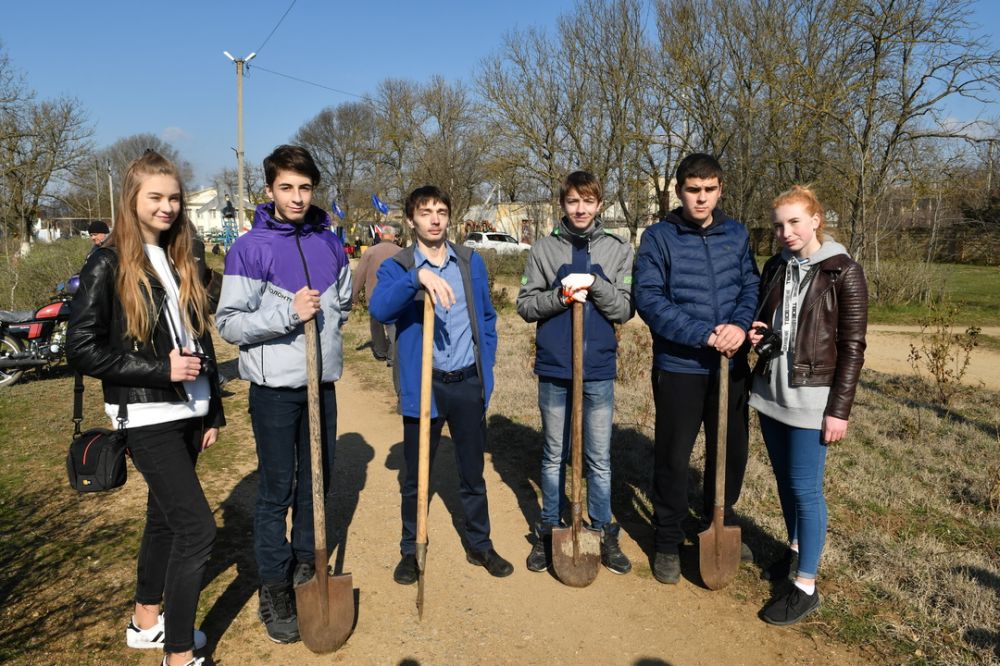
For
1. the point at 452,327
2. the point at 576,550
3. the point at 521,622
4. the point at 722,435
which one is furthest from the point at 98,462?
the point at 722,435

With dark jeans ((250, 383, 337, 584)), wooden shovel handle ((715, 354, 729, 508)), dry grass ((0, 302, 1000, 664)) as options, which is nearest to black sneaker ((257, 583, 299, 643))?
dark jeans ((250, 383, 337, 584))

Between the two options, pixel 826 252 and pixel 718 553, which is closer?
pixel 826 252

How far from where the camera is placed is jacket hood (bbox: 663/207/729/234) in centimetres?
328

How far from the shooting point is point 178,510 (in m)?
2.46

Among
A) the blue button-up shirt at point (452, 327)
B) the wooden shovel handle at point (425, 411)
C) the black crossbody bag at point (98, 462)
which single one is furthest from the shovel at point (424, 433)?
the black crossbody bag at point (98, 462)

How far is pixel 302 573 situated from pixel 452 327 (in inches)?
53.8

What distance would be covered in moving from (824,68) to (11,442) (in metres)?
18.4

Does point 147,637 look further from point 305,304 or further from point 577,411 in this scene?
point 577,411

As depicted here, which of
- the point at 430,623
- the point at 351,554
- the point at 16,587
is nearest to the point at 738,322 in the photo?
the point at 430,623

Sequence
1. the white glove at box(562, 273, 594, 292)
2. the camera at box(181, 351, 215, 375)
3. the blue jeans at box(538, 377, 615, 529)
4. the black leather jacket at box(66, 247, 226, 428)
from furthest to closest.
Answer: the blue jeans at box(538, 377, 615, 529) < the white glove at box(562, 273, 594, 292) < the camera at box(181, 351, 215, 375) < the black leather jacket at box(66, 247, 226, 428)

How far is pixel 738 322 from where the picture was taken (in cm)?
323

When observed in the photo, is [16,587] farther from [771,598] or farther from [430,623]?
Answer: [771,598]

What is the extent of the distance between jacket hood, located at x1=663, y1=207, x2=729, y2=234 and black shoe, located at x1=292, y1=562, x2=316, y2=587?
247cm

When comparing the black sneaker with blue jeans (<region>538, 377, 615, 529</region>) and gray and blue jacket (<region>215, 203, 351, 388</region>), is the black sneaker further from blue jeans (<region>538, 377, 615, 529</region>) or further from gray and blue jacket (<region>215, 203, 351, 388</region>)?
blue jeans (<region>538, 377, 615, 529</region>)
